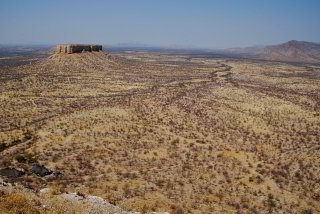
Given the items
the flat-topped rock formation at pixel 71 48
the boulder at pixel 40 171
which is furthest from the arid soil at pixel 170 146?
the flat-topped rock formation at pixel 71 48

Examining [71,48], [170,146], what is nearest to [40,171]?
[170,146]

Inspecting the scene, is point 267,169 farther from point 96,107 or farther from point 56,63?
point 56,63

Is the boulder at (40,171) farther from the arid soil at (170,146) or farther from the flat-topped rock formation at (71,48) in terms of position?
the flat-topped rock formation at (71,48)

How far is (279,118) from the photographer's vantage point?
47.7 meters

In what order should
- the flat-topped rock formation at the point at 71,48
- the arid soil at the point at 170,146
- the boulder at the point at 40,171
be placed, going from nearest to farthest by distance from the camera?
the arid soil at the point at 170,146, the boulder at the point at 40,171, the flat-topped rock formation at the point at 71,48

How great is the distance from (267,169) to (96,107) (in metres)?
26.0

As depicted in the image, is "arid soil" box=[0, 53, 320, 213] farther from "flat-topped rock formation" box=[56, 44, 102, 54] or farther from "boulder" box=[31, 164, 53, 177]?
"flat-topped rock formation" box=[56, 44, 102, 54]

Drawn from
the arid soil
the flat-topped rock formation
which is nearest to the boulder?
the arid soil

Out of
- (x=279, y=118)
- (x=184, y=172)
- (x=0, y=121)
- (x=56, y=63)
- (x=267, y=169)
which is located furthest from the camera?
(x=56, y=63)

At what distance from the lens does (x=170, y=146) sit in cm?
3338

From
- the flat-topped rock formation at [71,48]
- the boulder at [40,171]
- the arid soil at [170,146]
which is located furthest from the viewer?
the flat-topped rock formation at [71,48]

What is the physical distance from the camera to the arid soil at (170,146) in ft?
75.7

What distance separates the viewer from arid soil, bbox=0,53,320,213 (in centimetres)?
2308

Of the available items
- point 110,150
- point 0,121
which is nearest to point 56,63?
point 0,121
